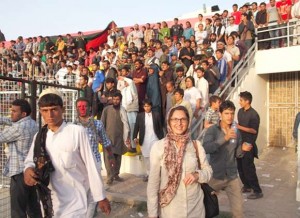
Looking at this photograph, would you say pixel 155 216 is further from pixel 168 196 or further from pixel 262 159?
pixel 262 159

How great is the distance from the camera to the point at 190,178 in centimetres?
336

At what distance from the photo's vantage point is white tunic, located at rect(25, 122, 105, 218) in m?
3.14

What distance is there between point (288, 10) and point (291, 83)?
2.31 m

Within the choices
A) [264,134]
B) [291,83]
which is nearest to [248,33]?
[291,83]

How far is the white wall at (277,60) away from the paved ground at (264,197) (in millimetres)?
2796

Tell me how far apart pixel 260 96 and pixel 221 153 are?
24.8 ft

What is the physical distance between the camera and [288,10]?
11.7 meters

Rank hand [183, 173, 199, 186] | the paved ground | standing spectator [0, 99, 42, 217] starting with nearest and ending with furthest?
hand [183, 173, 199, 186], standing spectator [0, 99, 42, 217], the paved ground

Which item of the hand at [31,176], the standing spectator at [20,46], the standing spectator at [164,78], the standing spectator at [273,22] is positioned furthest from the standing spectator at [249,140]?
the standing spectator at [20,46]

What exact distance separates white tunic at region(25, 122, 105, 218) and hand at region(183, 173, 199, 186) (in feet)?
2.48

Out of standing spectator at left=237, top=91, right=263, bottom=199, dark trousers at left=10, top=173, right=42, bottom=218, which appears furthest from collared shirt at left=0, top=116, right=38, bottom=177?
standing spectator at left=237, top=91, right=263, bottom=199

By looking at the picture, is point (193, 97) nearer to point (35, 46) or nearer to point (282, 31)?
point (282, 31)

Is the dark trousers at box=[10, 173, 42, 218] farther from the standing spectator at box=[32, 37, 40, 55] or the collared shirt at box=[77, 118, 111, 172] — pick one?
the standing spectator at box=[32, 37, 40, 55]

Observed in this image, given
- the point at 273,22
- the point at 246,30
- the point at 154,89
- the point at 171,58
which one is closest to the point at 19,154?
the point at 154,89
